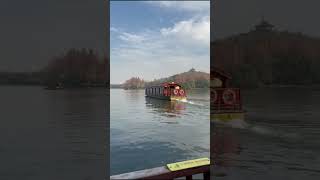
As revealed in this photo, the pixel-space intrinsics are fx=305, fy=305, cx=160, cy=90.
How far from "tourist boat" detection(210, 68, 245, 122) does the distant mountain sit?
232 millimetres

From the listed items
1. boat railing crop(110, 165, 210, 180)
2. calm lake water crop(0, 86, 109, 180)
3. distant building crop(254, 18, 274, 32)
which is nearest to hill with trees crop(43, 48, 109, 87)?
calm lake water crop(0, 86, 109, 180)

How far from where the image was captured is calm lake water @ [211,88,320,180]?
391 cm

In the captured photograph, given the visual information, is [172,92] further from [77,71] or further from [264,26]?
[77,71]

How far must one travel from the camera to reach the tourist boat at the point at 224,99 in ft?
21.8

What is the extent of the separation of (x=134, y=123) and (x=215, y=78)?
6344 mm

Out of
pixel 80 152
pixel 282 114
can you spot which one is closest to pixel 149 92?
pixel 282 114

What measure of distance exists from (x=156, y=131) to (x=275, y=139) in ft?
24.8

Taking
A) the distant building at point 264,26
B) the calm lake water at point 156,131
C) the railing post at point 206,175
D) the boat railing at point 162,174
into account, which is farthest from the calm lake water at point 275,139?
the calm lake water at point 156,131

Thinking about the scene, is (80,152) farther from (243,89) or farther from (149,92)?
(149,92)

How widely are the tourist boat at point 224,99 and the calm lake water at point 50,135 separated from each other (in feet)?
12.3

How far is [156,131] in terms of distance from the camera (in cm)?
1212

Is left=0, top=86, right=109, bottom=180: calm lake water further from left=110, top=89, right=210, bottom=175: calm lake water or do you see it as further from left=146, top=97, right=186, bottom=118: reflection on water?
left=146, top=97, right=186, bottom=118: reflection on water

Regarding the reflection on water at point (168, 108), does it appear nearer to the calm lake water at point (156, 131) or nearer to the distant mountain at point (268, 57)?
the calm lake water at point (156, 131)

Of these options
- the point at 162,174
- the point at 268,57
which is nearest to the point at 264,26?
the point at 268,57
